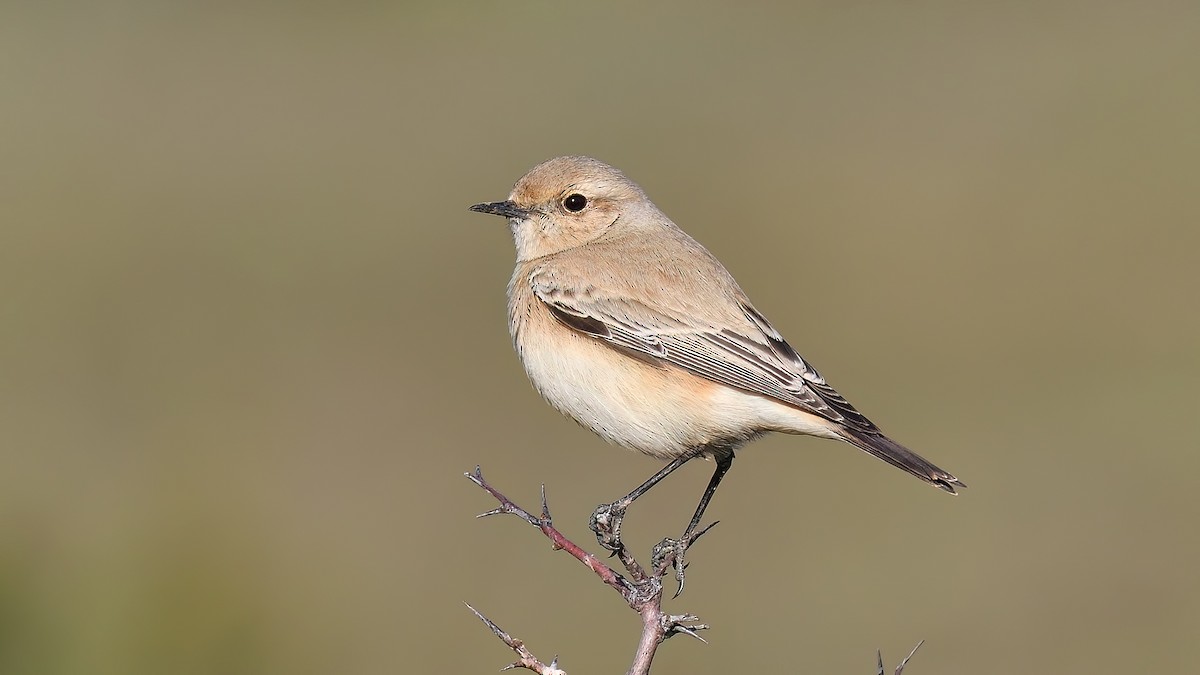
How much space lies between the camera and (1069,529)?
11984 millimetres

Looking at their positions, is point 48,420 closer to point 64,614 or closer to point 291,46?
point 64,614

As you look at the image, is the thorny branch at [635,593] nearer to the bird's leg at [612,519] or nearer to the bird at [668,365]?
the bird's leg at [612,519]

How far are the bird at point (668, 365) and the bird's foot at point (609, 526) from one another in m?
0.03

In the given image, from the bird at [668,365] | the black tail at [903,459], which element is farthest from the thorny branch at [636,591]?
the black tail at [903,459]

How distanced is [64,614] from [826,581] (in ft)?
21.0

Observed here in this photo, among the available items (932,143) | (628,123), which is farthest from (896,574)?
(628,123)

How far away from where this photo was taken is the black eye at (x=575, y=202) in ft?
20.2

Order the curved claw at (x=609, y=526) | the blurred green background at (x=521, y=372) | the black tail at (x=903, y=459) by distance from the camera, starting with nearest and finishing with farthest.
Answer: the curved claw at (x=609, y=526) < the black tail at (x=903, y=459) < the blurred green background at (x=521, y=372)

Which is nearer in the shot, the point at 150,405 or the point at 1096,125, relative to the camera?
the point at 150,405

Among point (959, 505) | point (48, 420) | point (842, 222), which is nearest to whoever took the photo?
point (959, 505)

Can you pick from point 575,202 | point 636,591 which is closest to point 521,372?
point 575,202

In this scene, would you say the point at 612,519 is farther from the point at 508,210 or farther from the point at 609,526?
the point at 508,210

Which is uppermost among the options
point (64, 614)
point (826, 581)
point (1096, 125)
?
point (1096, 125)

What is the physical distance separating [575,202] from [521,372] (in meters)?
9.15
